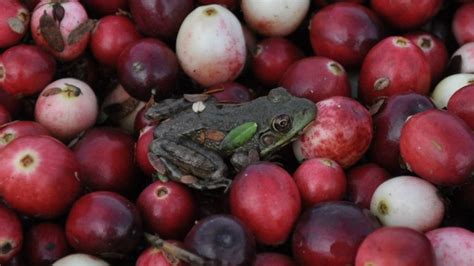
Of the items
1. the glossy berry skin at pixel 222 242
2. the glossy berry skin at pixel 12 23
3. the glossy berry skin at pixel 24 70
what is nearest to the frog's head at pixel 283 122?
the glossy berry skin at pixel 222 242

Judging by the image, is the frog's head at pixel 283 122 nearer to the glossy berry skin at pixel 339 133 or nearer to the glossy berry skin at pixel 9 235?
the glossy berry skin at pixel 339 133

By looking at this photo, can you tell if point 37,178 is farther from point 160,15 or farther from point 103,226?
point 160,15

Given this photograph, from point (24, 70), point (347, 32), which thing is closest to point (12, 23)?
point (24, 70)

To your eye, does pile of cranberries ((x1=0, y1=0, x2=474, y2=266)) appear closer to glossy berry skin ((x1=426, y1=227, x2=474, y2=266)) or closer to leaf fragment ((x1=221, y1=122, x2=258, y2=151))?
glossy berry skin ((x1=426, y1=227, x2=474, y2=266))

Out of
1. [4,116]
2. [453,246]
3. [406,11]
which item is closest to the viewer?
[453,246]


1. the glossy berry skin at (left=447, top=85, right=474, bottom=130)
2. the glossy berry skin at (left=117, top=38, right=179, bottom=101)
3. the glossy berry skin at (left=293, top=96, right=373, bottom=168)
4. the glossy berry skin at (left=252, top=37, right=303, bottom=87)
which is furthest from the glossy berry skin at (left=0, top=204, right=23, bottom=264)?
the glossy berry skin at (left=447, top=85, right=474, bottom=130)

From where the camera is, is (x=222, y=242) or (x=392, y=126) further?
(x=392, y=126)
